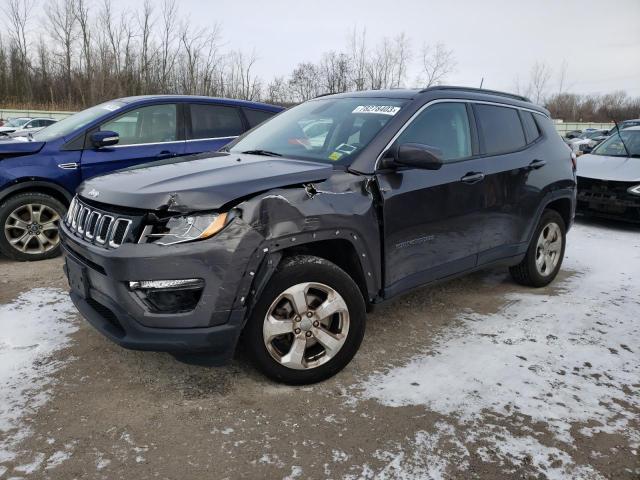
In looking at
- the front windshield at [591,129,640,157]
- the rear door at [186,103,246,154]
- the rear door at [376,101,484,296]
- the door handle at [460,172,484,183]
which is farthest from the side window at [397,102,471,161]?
the front windshield at [591,129,640,157]

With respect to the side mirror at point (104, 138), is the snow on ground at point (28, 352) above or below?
below

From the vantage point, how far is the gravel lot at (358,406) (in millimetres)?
2279

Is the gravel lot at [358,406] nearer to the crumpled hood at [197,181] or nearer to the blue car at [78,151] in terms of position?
the crumpled hood at [197,181]

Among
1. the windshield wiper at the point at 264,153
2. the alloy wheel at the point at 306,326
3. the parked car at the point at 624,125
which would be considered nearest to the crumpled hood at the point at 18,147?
the windshield wiper at the point at 264,153

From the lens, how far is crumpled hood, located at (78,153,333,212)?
2.50 metres

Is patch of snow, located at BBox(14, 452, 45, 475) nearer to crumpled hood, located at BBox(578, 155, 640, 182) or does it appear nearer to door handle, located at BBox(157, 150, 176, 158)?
door handle, located at BBox(157, 150, 176, 158)

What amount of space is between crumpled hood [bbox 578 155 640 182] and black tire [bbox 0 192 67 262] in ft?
24.0

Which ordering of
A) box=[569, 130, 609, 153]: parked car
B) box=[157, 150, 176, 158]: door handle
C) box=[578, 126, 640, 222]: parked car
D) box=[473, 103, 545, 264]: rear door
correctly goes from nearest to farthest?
box=[473, 103, 545, 264]: rear door → box=[157, 150, 176, 158]: door handle → box=[578, 126, 640, 222]: parked car → box=[569, 130, 609, 153]: parked car

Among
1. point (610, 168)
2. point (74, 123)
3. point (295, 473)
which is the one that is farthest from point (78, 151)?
point (610, 168)

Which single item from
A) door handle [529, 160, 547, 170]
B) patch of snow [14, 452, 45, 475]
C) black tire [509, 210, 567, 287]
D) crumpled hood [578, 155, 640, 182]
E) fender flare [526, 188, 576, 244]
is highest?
door handle [529, 160, 547, 170]

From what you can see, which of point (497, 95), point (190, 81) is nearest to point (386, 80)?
point (190, 81)

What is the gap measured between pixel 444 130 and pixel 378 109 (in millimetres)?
533

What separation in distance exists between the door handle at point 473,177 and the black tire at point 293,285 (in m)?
1.29

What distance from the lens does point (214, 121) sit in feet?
20.0
